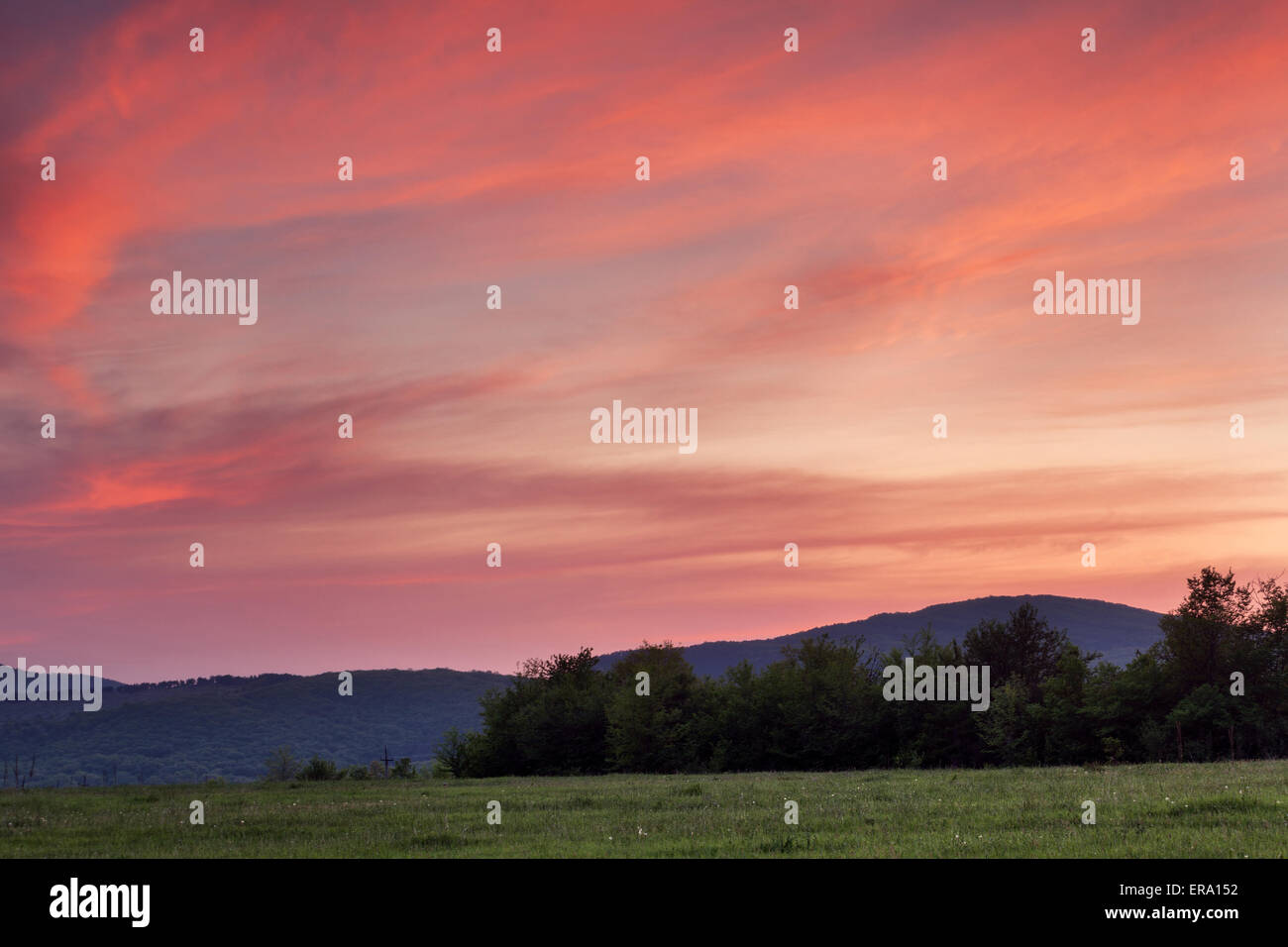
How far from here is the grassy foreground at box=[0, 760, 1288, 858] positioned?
19.5m

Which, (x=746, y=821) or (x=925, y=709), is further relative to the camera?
(x=925, y=709)

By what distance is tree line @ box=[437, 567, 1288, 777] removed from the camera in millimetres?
64188

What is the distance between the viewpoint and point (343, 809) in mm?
32719

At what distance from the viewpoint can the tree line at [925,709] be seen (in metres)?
64.2

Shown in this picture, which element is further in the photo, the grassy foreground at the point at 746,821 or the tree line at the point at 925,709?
the tree line at the point at 925,709

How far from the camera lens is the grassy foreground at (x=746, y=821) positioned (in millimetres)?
19500

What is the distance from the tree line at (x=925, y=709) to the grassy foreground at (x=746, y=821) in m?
28.9

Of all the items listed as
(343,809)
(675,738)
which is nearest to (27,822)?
(343,809)

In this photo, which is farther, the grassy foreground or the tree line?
the tree line

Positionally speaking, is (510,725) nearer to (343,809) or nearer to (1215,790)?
(343,809)

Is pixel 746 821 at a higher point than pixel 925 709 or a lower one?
higher

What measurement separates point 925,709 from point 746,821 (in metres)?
50.9

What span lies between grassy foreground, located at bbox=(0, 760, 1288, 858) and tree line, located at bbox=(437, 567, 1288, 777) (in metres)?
28.9

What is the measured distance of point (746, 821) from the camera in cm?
2456
